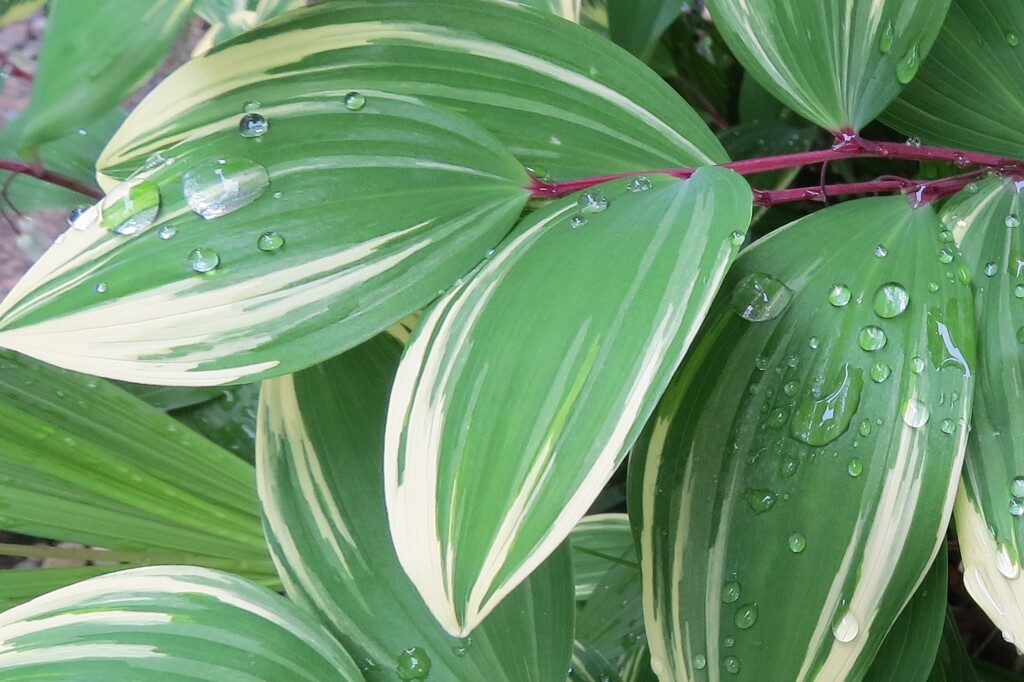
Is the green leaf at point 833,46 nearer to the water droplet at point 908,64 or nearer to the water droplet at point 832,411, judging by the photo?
the water droplet at point 908,64

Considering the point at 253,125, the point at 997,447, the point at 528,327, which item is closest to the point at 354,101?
the point at 253,125

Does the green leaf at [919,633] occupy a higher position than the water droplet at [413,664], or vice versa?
the green leaf at [919,633]

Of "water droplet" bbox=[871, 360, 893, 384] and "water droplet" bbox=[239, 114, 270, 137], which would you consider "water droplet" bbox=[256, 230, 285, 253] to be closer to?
"water droplet" bbox=[239, 114, 270, 137]

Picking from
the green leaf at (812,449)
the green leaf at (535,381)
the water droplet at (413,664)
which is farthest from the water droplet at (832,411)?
the water droplet at (413,664)

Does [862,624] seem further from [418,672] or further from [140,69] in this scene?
[140,69]

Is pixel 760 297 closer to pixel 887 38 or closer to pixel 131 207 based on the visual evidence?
pixel 887 38

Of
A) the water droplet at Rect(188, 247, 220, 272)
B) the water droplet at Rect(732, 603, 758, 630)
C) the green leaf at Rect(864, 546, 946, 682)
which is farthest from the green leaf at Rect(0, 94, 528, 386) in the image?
the green leaf at Rect(864, 546, 946, 682)
